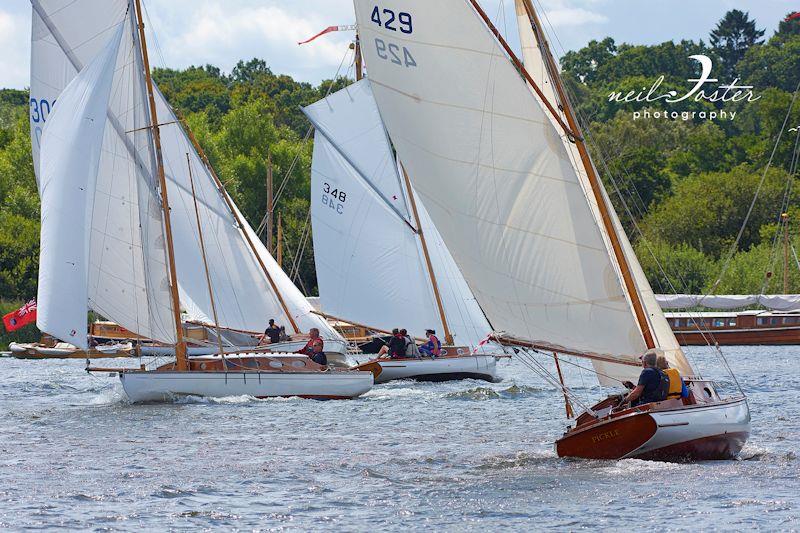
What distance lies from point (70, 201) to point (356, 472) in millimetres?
14970

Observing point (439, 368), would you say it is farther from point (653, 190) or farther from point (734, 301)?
point (653, 190)

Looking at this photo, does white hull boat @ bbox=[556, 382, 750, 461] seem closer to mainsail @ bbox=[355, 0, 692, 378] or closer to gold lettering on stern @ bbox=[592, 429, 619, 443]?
gold lettering on stern @ bbox=[592, 429, 619, 443]

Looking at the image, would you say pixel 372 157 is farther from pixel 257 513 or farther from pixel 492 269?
pixel 257 513

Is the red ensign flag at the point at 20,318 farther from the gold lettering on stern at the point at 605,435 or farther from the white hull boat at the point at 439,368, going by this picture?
the gold lettering on stern at the point at 605,435

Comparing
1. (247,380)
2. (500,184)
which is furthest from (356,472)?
(247,380)

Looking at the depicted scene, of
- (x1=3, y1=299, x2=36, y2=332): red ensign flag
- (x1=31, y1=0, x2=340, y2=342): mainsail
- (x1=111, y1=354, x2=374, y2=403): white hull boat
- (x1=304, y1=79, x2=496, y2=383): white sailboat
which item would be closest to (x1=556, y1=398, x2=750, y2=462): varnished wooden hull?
(x1=111, y1=354, x2=374, y2=403): white hull boat

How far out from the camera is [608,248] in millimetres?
26188

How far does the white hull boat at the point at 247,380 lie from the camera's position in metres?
39.4

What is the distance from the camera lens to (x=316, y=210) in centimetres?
5566

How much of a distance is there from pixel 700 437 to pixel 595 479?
2.24 metres

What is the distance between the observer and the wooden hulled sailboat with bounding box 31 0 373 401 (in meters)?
37.6

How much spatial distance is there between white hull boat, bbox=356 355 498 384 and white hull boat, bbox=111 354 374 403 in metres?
5.39

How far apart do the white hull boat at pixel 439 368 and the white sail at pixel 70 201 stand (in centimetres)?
1284

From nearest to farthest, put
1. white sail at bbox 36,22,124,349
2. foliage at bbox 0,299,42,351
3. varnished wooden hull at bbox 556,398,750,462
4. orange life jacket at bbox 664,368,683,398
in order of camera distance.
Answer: varnished wooden hull at bbox 556,398,750,462, orange life jacket at bbox 664,368,683,398, white sail at bbox 36,22,124,349, foliage at bbox 0,299,42,351
